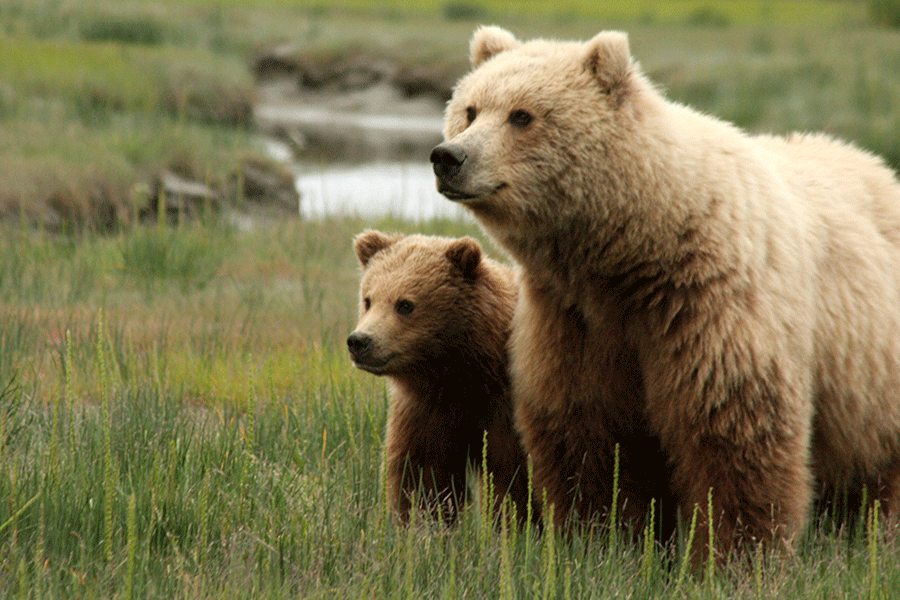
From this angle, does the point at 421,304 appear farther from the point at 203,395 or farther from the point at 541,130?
the point at 203,395

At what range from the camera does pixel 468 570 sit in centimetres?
335

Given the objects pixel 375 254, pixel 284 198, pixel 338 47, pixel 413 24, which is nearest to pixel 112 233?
pixel 284 198

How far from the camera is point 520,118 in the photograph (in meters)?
3.69

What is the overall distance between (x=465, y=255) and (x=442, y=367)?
49cm

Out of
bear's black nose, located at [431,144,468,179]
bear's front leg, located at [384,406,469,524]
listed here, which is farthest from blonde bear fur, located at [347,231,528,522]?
bear's black nose, located at [431,144,468,179]

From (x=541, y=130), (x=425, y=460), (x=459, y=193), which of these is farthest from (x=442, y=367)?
(x=541, y=130)

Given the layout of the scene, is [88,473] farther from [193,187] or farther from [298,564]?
[193,187]

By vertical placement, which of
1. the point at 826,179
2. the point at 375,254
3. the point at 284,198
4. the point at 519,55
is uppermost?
the point at 519,55

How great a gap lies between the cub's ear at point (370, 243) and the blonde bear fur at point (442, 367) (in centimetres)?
19

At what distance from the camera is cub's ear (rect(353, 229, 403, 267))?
4.81 m

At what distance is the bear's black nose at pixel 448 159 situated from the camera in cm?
345

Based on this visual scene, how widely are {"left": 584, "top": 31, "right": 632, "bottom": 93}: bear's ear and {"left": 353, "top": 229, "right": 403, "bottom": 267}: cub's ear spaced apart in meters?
1.45

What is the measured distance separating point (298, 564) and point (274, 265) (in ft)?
18.3

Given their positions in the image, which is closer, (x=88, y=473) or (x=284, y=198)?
(x=88, y=473)
